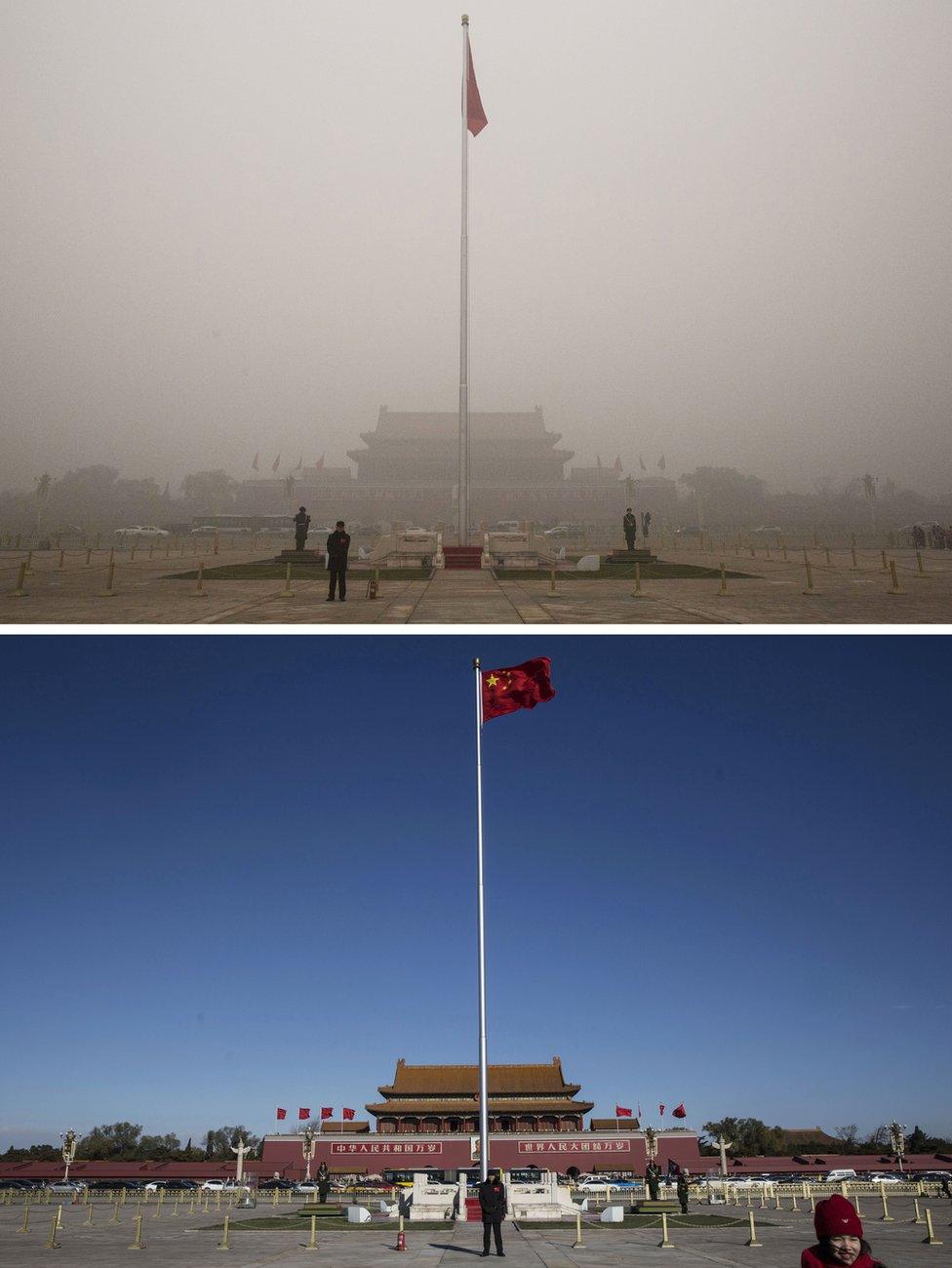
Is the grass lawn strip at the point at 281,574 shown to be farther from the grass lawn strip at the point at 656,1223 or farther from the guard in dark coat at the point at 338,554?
the grass lawn strip at the point at 656,1223

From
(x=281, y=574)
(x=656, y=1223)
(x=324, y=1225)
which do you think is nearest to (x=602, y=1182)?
(x=656, y=1223)

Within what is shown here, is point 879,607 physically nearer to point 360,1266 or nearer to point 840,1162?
point 360,1266

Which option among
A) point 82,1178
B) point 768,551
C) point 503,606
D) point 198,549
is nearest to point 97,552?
point 198,549

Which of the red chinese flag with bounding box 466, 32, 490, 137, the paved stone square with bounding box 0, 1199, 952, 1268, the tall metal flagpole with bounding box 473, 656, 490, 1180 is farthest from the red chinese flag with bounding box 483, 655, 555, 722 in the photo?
the red chinese flag with bounding box 466, 32, 490, 137

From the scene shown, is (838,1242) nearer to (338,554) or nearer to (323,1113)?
(338,554)

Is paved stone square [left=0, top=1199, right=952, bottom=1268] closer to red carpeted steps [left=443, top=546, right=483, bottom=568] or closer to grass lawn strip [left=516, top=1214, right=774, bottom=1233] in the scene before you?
grass lawn strip [left=516, top=1214, right=774, bottom=1233]

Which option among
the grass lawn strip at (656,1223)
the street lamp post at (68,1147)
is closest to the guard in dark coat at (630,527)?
the grass lawn strip at (656,1223)
